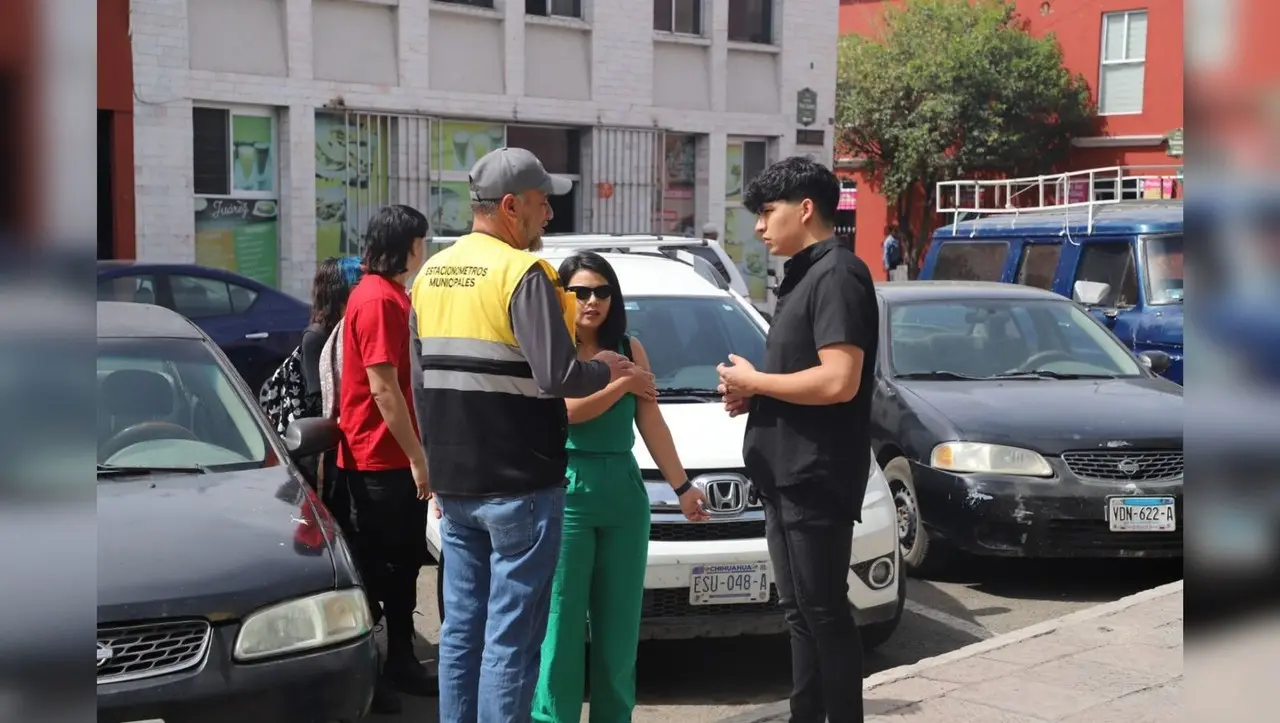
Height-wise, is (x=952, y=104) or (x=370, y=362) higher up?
(x=952, y=104)

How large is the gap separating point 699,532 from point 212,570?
78.5 inches

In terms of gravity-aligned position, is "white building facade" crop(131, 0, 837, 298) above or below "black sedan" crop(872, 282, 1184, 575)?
above

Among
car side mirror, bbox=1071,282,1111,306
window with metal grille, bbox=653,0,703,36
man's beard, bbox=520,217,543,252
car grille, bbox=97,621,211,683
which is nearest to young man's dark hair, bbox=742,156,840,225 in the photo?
man's beard, bbox=520,217,543,252

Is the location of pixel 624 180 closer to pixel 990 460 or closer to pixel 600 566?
pixel 990 460

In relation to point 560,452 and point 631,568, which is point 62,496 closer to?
point 560,452

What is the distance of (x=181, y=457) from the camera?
4.71 m

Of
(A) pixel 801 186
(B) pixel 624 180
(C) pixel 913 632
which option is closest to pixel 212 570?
(A) pixel 801 186

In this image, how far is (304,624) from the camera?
3867 mm

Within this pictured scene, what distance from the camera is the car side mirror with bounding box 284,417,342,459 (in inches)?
185

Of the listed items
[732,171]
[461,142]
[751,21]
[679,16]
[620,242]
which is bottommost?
[620,242]

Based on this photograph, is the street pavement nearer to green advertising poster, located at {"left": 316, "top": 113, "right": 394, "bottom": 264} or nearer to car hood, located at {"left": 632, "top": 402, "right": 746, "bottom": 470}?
car hood, located at {"left": 632, "top": 402, "right": 746, "bottom": 470}

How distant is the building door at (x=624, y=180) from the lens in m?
19.9

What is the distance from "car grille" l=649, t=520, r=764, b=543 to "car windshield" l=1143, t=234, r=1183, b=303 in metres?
6.00

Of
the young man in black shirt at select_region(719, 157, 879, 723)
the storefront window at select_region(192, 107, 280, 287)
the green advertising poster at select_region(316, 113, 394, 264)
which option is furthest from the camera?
the green advertising poster at select_region(316, 113, 394, 264)
